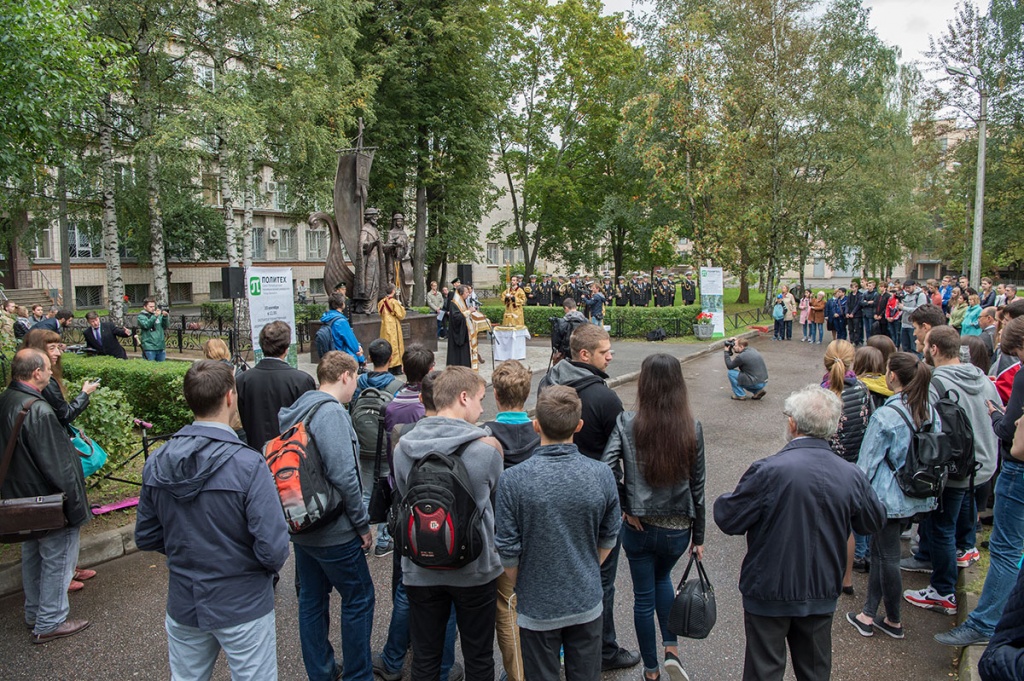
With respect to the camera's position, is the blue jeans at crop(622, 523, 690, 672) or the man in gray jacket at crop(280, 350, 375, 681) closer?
the man in gray jacket at crop(280, 350, 375, 681)

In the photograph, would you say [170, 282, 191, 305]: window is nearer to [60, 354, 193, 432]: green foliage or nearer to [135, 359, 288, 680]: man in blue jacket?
[60, 354, 193, 432]: green foliage

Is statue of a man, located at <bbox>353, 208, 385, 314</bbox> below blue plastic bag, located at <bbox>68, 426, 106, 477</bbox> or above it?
above

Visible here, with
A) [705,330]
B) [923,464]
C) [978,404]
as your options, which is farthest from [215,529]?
[705,330]

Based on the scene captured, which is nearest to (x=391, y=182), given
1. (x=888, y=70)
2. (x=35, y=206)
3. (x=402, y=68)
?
(x=402, y=68)

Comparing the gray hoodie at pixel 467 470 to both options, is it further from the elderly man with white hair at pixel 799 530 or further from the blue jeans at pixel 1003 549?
the blue jeans at pixel 1003 549

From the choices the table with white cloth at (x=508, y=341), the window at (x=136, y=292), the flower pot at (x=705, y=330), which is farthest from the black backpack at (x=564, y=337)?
the window at (x=136, y=292)

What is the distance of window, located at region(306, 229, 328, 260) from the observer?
152 ft

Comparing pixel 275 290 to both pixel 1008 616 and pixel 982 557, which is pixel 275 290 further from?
pixel 1008 616

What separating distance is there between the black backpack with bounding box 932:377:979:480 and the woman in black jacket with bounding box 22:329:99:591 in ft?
18.7

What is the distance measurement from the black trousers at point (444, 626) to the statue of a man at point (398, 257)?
43.6ft

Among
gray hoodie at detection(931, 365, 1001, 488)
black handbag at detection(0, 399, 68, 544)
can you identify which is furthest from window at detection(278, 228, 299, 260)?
gray hoodie at detection(931, 365, 1001, 488)

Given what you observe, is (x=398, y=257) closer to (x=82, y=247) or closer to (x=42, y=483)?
(x=42, y=483)

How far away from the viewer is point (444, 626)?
3.31m

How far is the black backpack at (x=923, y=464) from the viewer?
4230 millimetres
